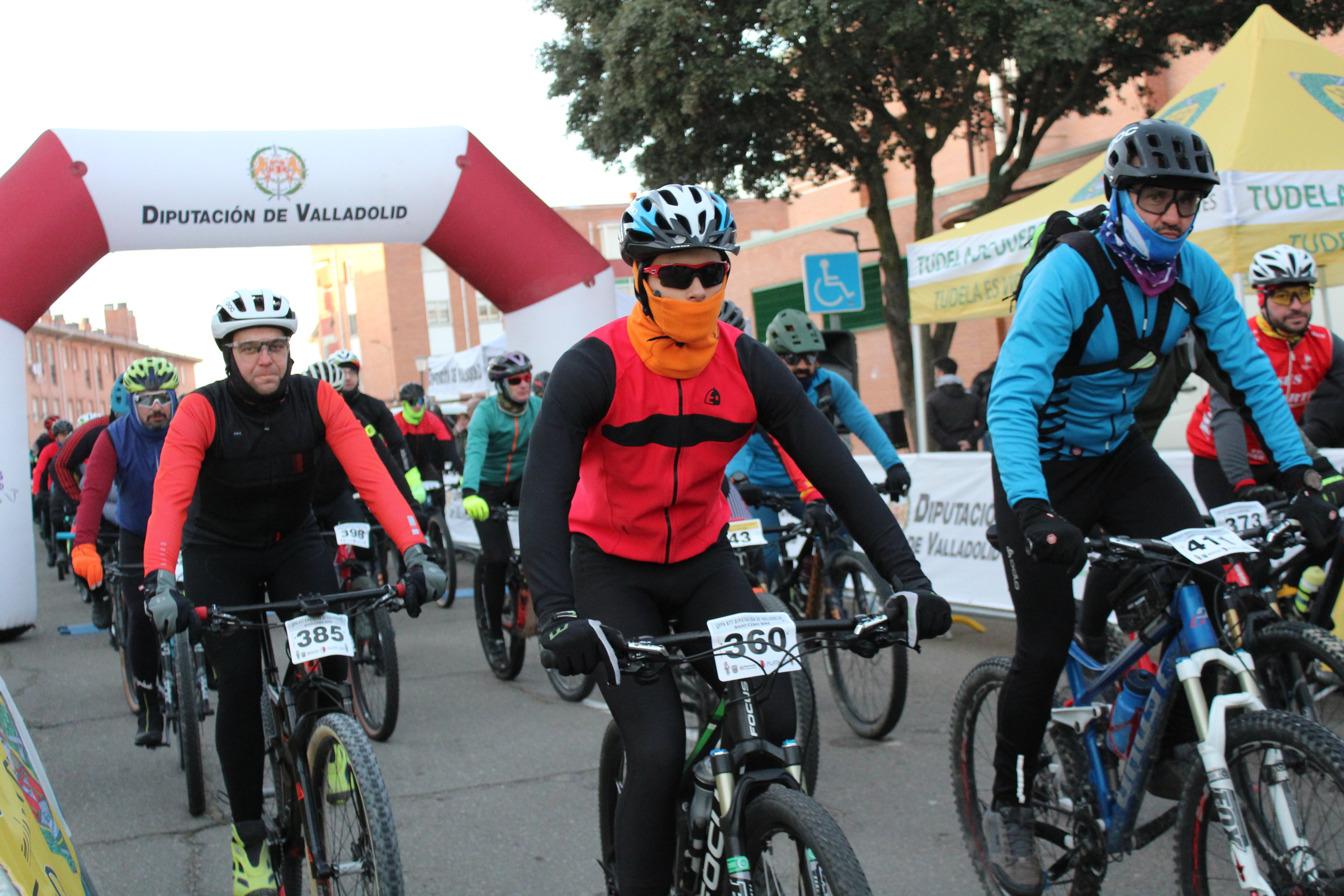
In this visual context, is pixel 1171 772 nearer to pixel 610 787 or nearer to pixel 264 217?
pixel 610 787

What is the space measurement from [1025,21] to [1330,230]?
752 centimetres

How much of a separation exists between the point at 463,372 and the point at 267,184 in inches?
437

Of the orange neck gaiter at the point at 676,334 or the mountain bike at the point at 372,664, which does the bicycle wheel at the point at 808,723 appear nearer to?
the orange neck gaiter at the point at 676,334

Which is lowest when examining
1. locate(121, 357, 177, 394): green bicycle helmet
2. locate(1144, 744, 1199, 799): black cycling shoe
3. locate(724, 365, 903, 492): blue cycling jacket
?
locate(1144, 744, 1199, 799): black cycling shoe

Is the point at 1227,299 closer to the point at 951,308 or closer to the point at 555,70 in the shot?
the point at 951,308

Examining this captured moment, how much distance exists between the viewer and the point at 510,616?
7.78 metres

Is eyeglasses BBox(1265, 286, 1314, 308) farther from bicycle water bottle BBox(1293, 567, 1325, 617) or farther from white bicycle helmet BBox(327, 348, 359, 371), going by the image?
white bicycle helmet BBox(327, 348, 359, 371)

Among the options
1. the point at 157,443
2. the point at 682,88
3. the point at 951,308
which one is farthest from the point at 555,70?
the point at 157,443

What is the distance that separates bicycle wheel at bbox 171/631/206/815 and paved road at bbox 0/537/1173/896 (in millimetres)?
99

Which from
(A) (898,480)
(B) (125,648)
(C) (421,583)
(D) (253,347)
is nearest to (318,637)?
(C) (421,583)

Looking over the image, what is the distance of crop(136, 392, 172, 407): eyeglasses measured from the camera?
19.9 ft

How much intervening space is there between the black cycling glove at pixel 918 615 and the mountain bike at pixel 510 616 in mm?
4821

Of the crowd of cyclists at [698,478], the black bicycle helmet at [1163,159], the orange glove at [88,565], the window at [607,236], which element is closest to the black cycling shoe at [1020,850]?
the crowd of cyclists at [698,478]

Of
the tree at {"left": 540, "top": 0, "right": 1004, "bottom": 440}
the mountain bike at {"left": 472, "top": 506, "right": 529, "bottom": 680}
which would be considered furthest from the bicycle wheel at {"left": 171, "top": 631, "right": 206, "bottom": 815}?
the tree at {"left": 540, "top": 0, "right": 1004, "bottom": 440}
